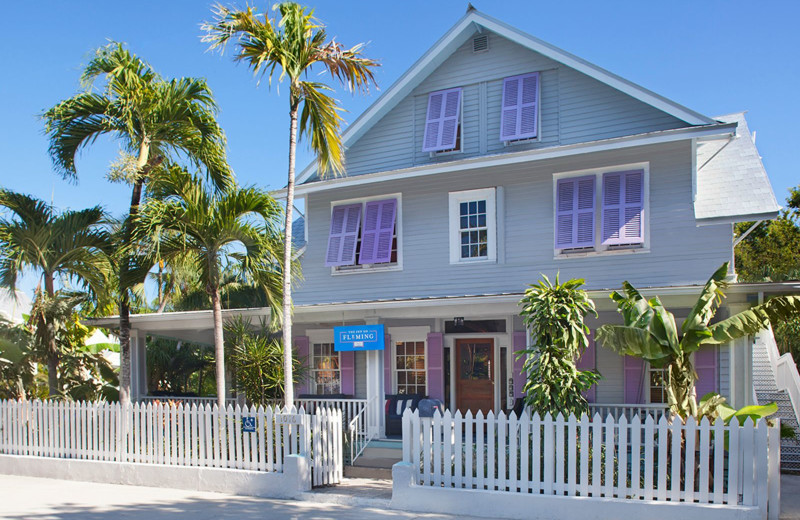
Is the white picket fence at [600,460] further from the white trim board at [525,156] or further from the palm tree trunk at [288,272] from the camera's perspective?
the white trim board at [525,156]

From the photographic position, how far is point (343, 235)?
48.8 feet

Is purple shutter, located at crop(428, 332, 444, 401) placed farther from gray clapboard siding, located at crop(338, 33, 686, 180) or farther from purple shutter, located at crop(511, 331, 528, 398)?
gray clapboard siding, located at crop(338, 33, 686, 180)

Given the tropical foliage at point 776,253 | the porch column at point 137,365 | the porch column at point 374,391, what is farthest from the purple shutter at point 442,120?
the tropical foliage at point 776,253

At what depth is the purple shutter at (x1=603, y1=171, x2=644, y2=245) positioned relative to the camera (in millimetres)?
12180

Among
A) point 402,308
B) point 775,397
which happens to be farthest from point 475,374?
point 775,397

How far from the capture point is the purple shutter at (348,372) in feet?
50.4

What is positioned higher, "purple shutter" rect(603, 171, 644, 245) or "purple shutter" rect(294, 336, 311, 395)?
"purple shutter" rect(603, 171, 644, 245)

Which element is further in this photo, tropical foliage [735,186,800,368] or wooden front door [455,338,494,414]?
tropical foliage [735,186,800,368]

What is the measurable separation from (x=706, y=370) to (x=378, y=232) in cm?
684

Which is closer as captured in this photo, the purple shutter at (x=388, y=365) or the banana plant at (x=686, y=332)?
the banana plant at (x=686, y=332)

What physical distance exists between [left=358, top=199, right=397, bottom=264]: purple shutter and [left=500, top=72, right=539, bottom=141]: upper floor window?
2827 mm

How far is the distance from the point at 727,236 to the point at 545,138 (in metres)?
3.90

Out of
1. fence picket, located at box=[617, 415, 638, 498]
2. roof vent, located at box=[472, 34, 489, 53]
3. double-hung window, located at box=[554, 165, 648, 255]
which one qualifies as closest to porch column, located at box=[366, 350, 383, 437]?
double-hung window, located at box=[554, 165, 648, 255]

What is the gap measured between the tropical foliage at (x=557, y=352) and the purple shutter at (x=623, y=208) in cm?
254
